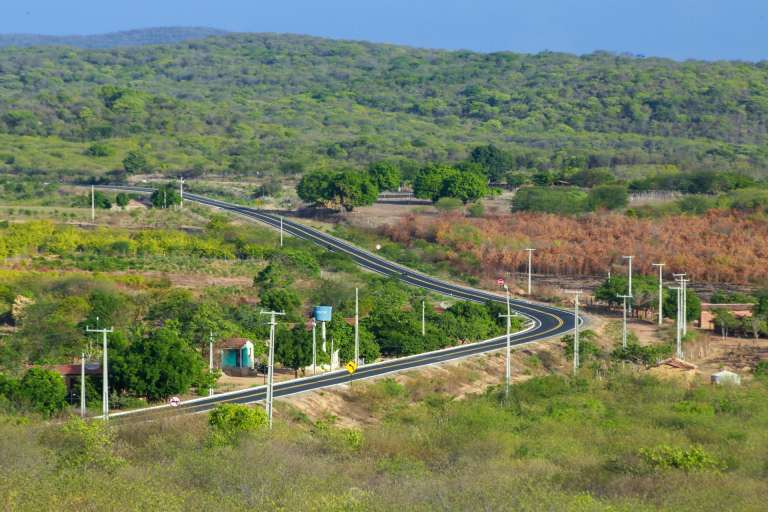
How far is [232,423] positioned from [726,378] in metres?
29.8

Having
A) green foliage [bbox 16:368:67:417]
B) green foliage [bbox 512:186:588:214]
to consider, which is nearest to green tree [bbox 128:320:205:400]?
green foliage [bbox 16:368:67:417]

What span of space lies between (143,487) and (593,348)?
48.1 meters

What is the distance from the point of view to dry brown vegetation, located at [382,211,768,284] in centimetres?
11712

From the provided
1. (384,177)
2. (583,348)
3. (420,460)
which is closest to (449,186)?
(384,177)

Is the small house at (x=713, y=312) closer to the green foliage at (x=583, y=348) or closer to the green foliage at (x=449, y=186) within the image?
the green foliage at (x=583, y=348)

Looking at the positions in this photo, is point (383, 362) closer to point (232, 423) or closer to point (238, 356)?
point (238, 356)

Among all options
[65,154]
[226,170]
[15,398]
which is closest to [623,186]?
[226,170]

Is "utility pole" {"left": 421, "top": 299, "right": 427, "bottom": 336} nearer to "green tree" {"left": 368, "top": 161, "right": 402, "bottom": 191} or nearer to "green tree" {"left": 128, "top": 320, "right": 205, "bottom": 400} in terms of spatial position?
"green tree" {"left": 128, "top": 320, "right": 205, "bottom": 400}

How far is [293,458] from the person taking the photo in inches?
1551

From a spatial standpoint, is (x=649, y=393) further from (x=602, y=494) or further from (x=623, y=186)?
(x=623, y=186)

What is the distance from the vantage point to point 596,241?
421 feet

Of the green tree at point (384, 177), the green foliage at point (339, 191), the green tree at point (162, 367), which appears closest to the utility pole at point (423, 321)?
the green tree at point (162, 367)

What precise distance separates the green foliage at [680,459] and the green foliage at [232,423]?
39.6 ft

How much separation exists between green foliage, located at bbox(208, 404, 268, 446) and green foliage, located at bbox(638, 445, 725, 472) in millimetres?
12085
